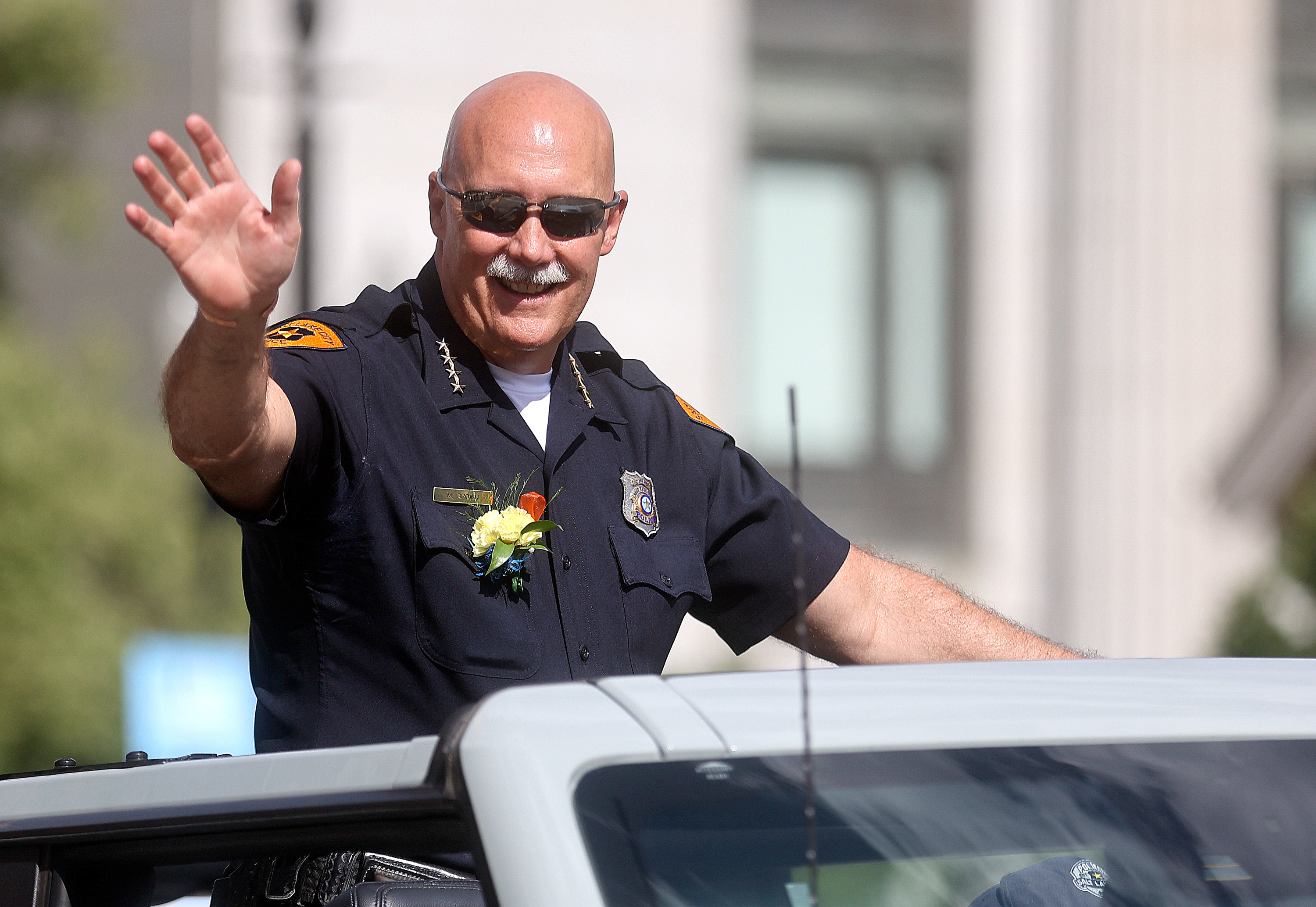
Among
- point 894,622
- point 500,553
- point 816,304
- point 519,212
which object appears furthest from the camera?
point 816,304

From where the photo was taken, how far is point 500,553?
7.59ft

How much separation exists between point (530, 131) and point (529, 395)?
42 cm

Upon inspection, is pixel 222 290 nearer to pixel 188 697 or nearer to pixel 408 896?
pixel 408 896

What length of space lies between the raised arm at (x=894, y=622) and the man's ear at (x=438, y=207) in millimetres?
883

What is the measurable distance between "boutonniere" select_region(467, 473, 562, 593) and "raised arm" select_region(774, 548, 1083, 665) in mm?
607

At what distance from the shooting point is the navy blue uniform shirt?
7.44ft

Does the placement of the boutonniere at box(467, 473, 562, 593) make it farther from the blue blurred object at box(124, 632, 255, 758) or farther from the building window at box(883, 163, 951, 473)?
the building window at box(883, 163, 951, 473)

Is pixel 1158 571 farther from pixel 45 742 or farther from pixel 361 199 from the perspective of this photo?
pixel 45 742

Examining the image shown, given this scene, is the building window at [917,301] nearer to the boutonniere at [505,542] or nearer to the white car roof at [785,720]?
the boutonniere at [505,542]

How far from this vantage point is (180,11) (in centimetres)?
1374

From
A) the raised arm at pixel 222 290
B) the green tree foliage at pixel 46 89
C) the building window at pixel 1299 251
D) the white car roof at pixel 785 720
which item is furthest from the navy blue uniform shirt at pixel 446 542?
the building window at pixel 1299 251

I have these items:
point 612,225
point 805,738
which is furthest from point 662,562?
point 805,738

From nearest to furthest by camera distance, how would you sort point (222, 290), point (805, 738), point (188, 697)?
1. point (805, 738)
2. point (222, 290)
3. point (188, 697)

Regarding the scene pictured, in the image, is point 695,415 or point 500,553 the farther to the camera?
point 695,415
